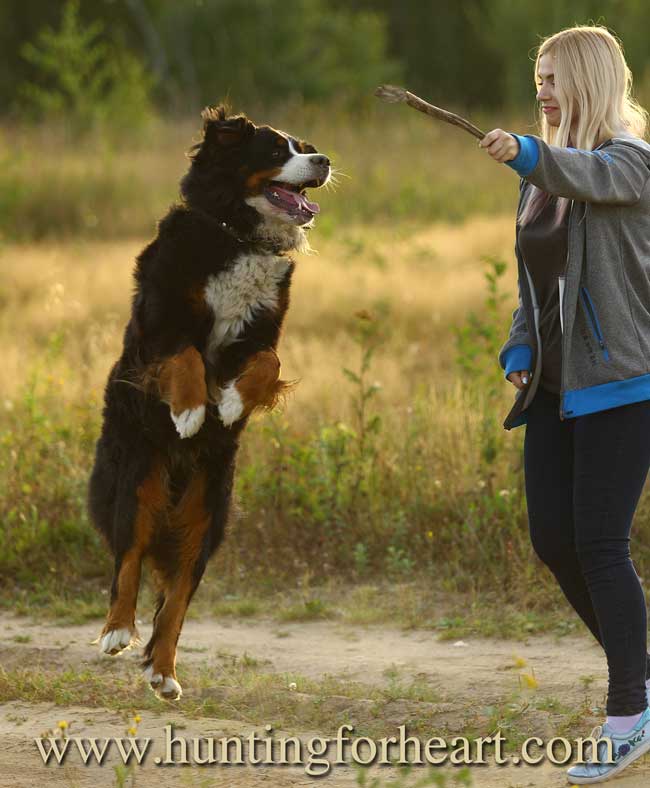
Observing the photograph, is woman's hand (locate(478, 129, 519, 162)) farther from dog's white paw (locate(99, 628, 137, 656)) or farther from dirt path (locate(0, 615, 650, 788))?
dog's white paw (locate(99, 628, 137, 656))

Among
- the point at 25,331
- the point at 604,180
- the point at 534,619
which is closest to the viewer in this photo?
the point at 604,180

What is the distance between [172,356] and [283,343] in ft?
17.2

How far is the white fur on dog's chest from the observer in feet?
14.1

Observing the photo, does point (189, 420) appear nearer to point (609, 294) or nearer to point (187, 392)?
point (187, 392)

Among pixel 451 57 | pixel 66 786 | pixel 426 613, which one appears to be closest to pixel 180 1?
pixel 451 57

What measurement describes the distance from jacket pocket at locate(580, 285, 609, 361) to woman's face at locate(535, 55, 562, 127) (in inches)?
23.2

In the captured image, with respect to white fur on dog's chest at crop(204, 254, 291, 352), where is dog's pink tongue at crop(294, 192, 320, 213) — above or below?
above

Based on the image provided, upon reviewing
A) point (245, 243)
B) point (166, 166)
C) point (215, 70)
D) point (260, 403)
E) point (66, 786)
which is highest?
point (215, 70)

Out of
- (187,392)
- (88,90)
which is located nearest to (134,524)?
(187,392)

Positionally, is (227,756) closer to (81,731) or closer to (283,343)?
(81,731)

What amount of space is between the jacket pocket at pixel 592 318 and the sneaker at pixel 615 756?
1158mm

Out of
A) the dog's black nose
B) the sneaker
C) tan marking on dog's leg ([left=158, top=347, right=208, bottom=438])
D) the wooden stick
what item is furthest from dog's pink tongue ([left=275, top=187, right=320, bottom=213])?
the sneaker

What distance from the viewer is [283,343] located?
31.0ft

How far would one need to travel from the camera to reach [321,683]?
4898 millimetres
